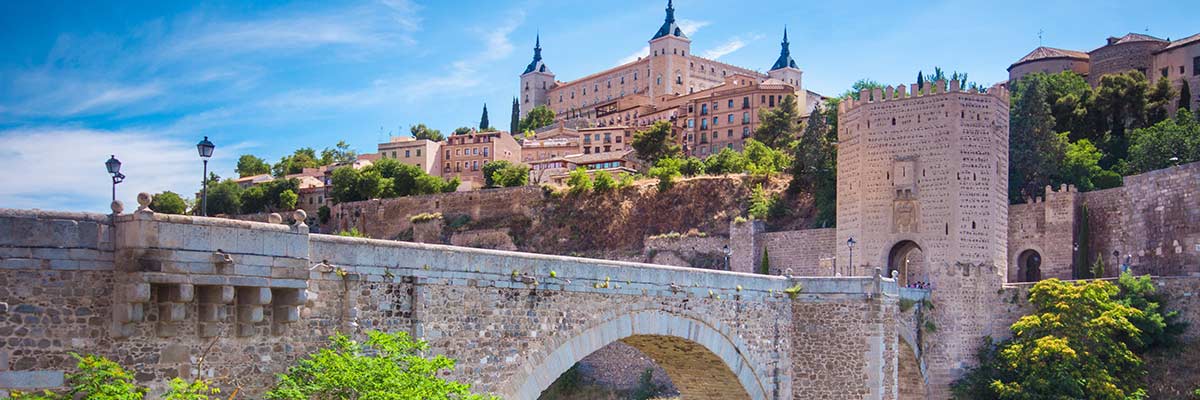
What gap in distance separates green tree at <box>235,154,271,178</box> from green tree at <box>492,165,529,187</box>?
3056 cm

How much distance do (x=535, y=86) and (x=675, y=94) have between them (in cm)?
2276

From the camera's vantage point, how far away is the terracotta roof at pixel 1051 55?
209ft

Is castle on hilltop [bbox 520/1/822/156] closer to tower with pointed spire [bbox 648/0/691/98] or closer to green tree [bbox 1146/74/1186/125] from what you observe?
tower with pointed spire [bbox 648/0/691/98]

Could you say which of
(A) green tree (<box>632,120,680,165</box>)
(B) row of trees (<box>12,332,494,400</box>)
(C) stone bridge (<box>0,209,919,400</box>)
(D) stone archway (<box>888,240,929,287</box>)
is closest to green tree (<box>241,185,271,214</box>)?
(A) green tree (<box>632,120,680,165</box>)

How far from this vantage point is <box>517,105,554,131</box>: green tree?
10956cm

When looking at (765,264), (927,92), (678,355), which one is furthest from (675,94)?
(678,355)

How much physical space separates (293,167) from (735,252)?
5292 centimetres

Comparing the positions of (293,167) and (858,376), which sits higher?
(293,167)

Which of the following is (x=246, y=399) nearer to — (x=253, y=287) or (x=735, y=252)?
(x=253, y=287)

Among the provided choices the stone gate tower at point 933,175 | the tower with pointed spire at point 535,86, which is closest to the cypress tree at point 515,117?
the tower with pointed spire at point 535,86

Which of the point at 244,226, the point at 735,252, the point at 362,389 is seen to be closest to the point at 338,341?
the point at 362,389

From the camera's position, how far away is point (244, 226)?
12086 mm

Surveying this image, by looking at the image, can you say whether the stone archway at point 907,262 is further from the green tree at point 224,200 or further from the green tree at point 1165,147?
the green tree at point 224,200

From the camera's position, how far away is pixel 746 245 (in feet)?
156
